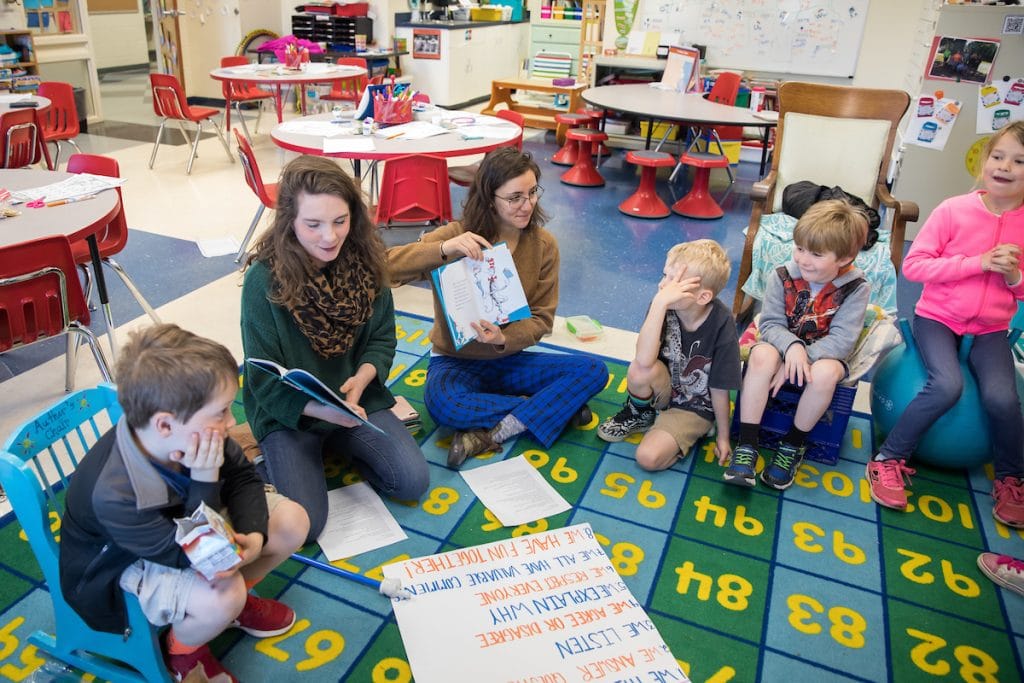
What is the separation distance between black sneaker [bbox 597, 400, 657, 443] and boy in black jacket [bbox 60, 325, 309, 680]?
4.04ft

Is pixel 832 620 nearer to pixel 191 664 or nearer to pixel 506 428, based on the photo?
pixel 506 428

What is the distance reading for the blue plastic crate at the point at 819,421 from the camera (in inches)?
90.6

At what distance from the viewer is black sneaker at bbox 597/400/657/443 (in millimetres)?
2432

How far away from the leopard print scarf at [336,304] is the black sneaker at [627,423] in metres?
0.90

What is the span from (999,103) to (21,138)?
518 cm

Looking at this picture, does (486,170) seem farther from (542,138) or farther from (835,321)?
(542,138)

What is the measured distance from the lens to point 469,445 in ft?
7.50

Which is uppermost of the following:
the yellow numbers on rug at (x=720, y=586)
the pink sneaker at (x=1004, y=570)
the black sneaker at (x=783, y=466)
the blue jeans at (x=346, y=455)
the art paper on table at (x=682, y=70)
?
the art paper on table at (x=682, y=70)

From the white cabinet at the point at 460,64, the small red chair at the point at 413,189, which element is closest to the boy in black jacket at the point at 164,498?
the small red chair at the point at 413,189

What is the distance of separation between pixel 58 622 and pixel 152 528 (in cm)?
44

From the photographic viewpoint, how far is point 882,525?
2.12 metres

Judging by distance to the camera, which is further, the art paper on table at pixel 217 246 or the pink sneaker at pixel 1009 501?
the art paper on table at pixel 217 246

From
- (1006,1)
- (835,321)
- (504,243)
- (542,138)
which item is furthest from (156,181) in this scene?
(1006,1)

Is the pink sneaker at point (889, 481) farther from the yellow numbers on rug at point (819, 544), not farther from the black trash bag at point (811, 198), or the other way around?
the black trash bag at point (811, 198)
